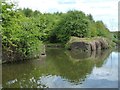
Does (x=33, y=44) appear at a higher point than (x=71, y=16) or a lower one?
lower

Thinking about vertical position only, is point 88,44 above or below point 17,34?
below

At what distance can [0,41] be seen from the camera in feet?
63.6

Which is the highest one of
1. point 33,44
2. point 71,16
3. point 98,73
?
point 71,16

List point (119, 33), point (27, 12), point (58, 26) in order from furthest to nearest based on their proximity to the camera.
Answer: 1. point (27, 12)
2. point (119, 33)
3. point (58, 26)

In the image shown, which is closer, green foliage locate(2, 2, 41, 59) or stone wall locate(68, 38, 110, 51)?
green foliage locate(2, 2, 41, 59)

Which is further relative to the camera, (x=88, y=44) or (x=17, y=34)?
(x=88, y=44)

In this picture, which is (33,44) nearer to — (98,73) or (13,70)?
(13,70)

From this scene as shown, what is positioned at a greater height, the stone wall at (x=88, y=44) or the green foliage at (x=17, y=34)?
the green foliage at (x=17, y=34)

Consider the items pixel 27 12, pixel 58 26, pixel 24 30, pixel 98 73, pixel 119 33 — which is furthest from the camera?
pixel 27 12

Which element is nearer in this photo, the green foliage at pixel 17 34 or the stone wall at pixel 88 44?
the green foliage at pixel 17 34

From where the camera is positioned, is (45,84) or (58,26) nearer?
(45,84)

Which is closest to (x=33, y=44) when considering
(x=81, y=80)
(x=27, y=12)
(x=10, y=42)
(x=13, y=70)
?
(x=10, y=42)

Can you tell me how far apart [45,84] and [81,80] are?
223 cm

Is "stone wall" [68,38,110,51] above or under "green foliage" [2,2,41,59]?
under
